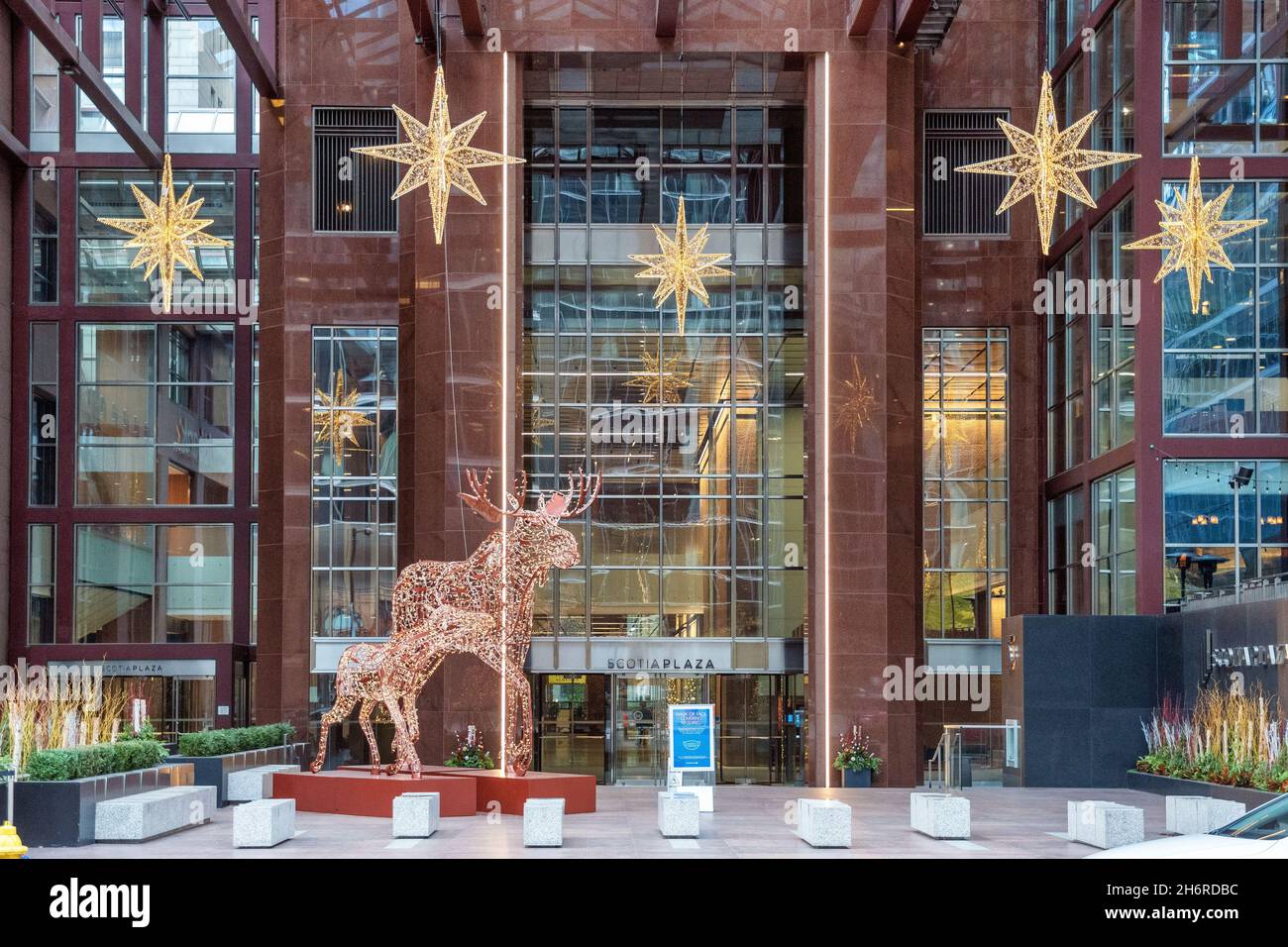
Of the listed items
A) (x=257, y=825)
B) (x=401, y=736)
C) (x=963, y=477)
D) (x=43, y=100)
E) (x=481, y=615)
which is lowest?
(x=257, y=825)

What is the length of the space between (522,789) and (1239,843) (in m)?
13.2

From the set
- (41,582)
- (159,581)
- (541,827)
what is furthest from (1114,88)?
(41,582)

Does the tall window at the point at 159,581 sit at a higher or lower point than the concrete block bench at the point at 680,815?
higher

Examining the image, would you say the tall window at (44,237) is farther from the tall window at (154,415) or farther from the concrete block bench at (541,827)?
the concrete block bench at (541,827)

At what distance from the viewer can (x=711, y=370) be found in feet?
106

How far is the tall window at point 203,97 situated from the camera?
3694 cm

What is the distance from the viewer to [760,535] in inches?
1248

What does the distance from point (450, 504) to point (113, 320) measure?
12018 mm

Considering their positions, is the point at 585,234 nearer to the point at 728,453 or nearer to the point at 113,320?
the point at 728,453

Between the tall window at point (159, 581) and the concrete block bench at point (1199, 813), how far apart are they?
80.4 ft

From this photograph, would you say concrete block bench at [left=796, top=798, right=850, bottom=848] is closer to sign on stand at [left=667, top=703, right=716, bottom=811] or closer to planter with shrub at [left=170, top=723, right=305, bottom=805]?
sign on stand at [left=667, top=703, right=716, bottom=811]

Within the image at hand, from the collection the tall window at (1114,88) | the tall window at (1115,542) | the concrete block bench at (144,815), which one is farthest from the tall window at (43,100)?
the tall window at (1115,542)

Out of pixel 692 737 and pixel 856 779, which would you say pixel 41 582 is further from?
pixel 692 737

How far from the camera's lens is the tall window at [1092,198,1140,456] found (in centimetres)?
2795
